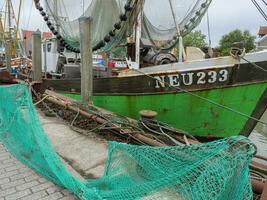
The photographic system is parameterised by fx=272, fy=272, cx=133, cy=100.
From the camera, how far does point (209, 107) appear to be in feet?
21.5

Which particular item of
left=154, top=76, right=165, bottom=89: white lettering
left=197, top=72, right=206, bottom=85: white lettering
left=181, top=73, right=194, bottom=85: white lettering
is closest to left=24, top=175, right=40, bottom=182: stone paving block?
left=154, top=76, right=165, bottom=89: white lettering

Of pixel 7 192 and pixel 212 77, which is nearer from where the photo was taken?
pixel 7 192

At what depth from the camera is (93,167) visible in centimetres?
394

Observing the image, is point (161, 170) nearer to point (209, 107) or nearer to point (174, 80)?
point (174, 80)

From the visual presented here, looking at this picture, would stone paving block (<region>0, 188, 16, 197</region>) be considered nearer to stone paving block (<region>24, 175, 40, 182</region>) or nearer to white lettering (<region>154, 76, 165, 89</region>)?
stone paving block (<region>24, 175, 40, 182</region>)

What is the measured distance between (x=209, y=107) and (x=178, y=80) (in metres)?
1.00

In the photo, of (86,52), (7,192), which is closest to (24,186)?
(7,192)

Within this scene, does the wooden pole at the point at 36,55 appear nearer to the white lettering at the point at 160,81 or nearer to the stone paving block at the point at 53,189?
the white lettering at the point at 160,81

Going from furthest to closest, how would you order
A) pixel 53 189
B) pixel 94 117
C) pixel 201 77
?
pixel 201 77 → pixel 94 117 → pixel 53 189

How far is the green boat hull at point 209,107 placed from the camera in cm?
629

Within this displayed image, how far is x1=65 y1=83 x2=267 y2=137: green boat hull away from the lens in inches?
248

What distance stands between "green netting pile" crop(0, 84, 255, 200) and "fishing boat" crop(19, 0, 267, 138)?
11.1 feet

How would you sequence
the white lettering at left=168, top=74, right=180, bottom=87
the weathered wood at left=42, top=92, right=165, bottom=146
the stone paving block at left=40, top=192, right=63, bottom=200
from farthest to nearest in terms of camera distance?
the white lettering at left=168, top=74, right=180, bottom=87
the weathered wood at left=42, top=92, right=165, bottom=146
the stone paving block at left=40, top=192, right=63, bottom=200

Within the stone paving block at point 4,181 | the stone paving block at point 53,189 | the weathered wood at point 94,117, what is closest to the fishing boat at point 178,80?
the weathered wood at point 94,117
